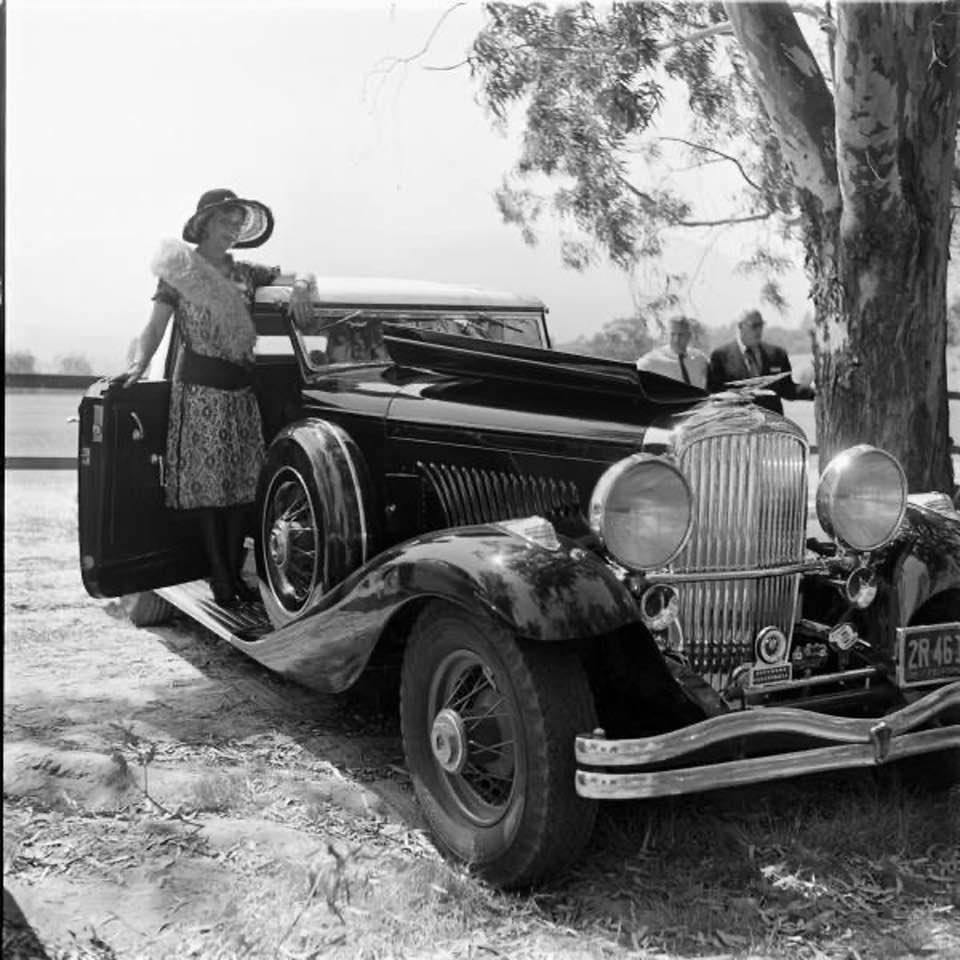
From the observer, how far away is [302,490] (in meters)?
4.17

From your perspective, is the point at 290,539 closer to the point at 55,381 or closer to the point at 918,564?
the point at 918,564

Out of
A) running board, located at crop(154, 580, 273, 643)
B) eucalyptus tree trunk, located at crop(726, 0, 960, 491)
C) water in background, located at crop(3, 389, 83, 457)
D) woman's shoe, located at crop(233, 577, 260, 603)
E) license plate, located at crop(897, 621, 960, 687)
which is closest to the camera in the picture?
license plate, located at crop(897, 621, 960, 687)

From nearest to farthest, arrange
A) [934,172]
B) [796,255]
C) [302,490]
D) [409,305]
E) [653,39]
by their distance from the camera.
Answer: [302,490]
[409,305]
[934,172]
[653,39]
[796,255]

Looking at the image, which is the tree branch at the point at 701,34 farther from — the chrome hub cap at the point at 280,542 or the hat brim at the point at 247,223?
the chrome hub cap at the point at 280,542

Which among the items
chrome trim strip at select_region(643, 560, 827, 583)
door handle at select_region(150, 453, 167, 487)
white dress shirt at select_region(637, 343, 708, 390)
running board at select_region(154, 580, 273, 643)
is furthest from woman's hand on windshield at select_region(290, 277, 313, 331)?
white dress shirt at select_region(637, 343, 708, 390)

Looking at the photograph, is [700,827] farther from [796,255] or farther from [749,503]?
[796,255]

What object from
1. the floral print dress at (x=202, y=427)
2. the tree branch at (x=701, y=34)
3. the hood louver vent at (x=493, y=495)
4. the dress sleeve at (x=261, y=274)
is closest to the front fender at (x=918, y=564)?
the hood louver vent at (x=493, y=495)

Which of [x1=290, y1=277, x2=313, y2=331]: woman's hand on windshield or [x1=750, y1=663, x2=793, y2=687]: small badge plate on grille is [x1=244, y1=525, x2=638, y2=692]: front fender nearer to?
[x1=750, y1=663, x2=793, y2=687]: small badge plate on grille

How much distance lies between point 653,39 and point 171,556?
259 inches

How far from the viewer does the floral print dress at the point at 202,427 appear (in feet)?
15.1

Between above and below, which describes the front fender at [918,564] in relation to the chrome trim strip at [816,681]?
above

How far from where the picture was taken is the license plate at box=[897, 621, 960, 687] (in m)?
3.17

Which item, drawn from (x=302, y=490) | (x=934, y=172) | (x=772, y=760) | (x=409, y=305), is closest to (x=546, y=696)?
(x=772, y=760)

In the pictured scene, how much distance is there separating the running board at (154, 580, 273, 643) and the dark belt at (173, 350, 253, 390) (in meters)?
0.88
